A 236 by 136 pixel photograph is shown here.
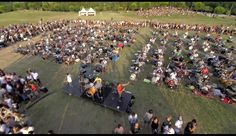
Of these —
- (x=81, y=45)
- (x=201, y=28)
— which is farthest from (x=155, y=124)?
(x=201, y=28)

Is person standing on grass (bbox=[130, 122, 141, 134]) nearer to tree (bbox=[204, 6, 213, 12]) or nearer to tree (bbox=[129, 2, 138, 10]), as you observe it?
tree (bbox=[129, 2, 138, 10])

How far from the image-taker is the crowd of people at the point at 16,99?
13.5 m

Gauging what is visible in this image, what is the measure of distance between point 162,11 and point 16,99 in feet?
168

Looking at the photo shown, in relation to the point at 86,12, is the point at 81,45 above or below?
below

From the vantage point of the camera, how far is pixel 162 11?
203ft

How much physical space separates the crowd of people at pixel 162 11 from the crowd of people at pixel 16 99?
4488cm

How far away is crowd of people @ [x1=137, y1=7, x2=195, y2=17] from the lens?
6041 centimetres

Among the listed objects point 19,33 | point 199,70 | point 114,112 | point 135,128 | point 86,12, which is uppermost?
point 86,12

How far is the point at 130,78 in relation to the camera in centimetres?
2289

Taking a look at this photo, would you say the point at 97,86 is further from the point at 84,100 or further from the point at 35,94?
the point at 35,94

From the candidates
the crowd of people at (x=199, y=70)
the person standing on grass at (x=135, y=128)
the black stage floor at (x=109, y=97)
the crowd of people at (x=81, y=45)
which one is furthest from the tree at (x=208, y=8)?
the person standing on grass at (x=135, y=128)

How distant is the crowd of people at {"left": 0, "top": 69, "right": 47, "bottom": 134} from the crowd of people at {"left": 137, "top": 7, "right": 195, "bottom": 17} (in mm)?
44884

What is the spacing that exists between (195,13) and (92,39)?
123 ft

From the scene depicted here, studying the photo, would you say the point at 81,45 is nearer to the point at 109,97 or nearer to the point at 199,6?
the point at 109,97
